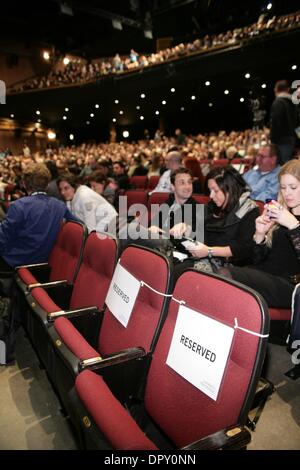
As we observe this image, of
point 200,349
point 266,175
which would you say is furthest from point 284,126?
point 200,349

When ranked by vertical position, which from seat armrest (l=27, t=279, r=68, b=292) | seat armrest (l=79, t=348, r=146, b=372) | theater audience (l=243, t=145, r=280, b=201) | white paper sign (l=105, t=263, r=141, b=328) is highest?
theater audience (l=243, t=145, r=280, b=201)

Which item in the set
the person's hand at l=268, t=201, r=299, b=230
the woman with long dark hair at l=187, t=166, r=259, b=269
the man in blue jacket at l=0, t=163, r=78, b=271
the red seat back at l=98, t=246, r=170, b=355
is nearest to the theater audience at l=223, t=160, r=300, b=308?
the person's hand at l=268, t=201, r=299, b=230

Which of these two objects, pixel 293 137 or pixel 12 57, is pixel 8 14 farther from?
pixel 293 137

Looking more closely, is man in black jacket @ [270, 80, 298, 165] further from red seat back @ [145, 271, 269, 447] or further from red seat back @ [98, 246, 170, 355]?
red seat back @ [145, 271, 269, 447]

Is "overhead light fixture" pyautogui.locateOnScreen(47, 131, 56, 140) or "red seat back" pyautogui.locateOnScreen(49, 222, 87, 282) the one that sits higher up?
"overhead light fixture" pyautogui.locateOnScreen(47, 131, 56, 140)

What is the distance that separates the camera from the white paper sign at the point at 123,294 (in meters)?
1.31

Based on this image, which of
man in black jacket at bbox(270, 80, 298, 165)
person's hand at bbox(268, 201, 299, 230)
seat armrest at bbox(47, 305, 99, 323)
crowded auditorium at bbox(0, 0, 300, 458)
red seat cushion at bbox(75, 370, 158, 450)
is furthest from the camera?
man in black jacket at bbox(270, 80, 298, 165)

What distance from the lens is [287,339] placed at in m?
1.58

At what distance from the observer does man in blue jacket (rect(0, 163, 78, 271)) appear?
2.29 meters

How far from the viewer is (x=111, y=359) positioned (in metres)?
1.12

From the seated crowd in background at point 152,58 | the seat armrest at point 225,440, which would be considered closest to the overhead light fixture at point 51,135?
the seated crowd in background at point 152,58

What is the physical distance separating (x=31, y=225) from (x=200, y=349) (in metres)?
1.77

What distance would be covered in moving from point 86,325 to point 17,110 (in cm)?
1586

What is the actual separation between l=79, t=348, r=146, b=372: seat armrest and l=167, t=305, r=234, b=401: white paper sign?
13 centimetres
